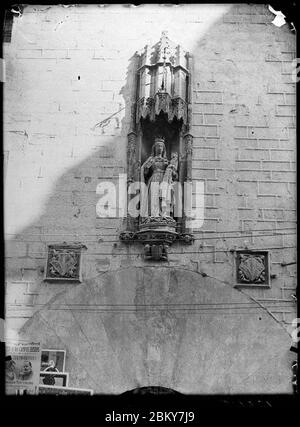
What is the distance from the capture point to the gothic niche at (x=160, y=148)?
7.17 metres

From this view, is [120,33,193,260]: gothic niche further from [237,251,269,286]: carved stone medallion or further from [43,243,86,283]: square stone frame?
[237,251,269,286]: carved stone medallion

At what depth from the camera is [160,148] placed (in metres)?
7.49

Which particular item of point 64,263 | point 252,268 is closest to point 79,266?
point 64,263

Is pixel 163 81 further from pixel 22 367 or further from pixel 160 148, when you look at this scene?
pixel 22 367

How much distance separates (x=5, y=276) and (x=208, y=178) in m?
2.61

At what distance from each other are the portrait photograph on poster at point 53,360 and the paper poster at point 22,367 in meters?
0.05

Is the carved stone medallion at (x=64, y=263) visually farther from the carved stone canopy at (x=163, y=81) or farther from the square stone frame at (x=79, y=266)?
the carved stone canopy at (x=163, y=81)

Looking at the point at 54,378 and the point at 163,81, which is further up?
the point at 163,81

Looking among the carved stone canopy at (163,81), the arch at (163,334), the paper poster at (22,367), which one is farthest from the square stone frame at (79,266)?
the carved stone canopy at (163,81)

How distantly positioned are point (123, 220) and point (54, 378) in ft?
6.30

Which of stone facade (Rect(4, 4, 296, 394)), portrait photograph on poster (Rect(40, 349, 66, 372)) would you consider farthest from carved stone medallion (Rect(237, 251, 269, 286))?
portrait photograph on poster (Rect(40, 349, 66, 372))

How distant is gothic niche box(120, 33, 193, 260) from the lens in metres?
7.17

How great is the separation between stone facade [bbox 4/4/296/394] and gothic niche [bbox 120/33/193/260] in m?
0.11

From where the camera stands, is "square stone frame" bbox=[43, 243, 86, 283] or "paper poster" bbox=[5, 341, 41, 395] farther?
"square stone frame" bbox=[43, 243, 86, 283]
